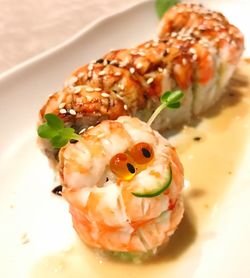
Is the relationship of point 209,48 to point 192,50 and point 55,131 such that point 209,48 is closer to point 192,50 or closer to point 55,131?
point 192,50

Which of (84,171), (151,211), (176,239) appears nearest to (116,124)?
(84,171)

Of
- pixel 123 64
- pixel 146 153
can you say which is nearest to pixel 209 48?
pixel 123 64

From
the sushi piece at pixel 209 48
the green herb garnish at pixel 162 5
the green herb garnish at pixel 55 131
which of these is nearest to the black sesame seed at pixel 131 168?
the green herb garnish at pixel 55 131

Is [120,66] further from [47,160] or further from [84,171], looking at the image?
[84,171]

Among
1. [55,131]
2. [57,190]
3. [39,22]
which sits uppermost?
[55,131]

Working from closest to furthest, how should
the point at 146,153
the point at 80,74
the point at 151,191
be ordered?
the point at 151,191 < the point at 146,153 < the point at 80,74

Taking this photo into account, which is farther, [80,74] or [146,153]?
[80,74]
